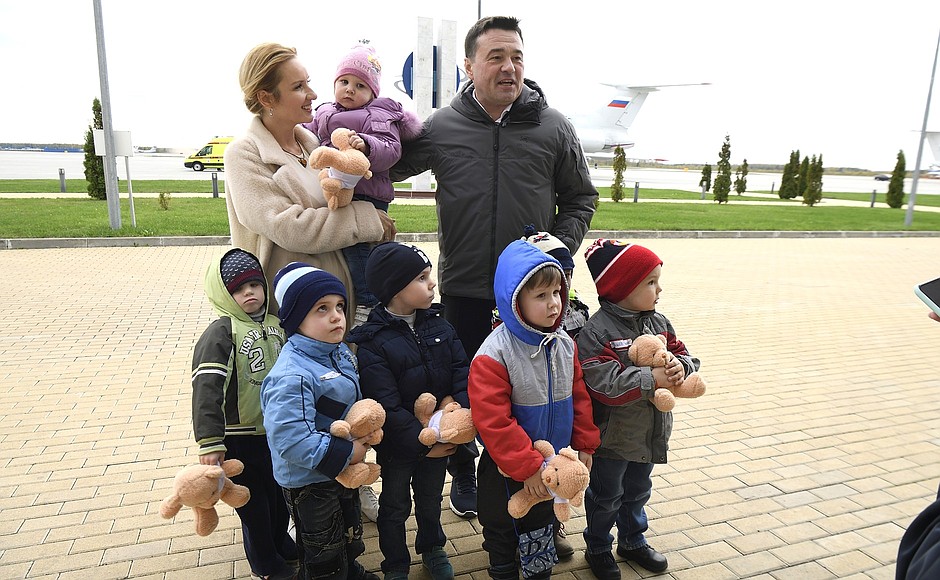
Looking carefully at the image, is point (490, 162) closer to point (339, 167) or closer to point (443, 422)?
point (339, 167)

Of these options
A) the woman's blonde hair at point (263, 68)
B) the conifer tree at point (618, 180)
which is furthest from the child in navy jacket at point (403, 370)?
the conifer tree at point (618, 180)

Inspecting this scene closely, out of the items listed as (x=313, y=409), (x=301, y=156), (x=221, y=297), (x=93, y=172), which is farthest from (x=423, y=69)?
(x=313, y=409)

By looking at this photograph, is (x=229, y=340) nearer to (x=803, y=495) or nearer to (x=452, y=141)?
(x=452, y=141)

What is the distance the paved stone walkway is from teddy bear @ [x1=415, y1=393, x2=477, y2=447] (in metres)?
0.86

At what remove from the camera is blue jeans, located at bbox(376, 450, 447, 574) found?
265cm

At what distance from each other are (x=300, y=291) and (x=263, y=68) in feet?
3.23

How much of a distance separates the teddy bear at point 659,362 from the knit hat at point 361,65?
66.3 inches

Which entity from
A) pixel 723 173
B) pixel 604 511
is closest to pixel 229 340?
pixel 604 511

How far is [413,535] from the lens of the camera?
10.6 ft

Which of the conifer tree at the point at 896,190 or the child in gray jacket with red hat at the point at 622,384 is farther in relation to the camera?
the conifer tree at the point at 896,190

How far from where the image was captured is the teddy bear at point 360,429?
2.31 metres

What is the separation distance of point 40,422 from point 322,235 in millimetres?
3216

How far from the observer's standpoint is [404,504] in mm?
2682

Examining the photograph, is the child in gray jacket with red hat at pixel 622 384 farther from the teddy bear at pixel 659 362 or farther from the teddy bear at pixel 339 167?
the teddy bear at pixel 339 167
